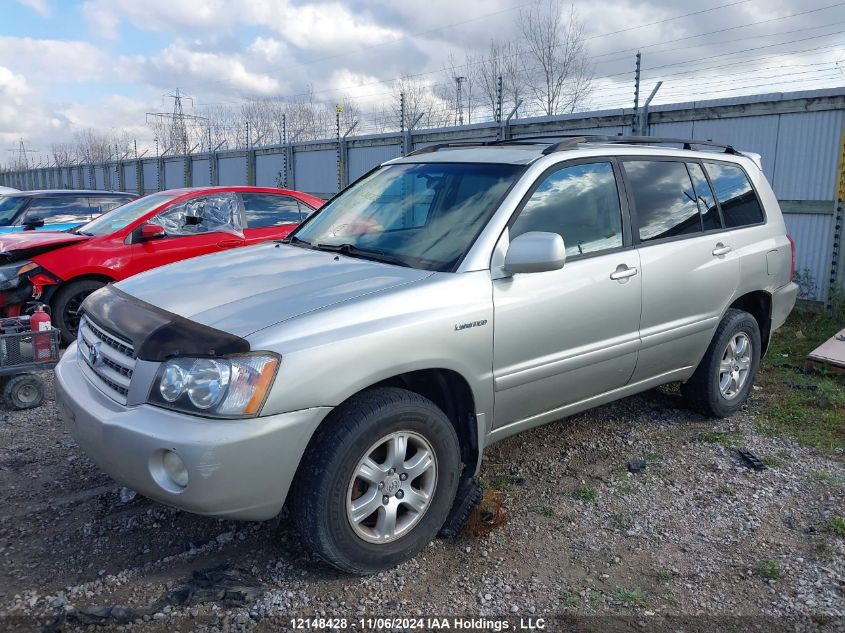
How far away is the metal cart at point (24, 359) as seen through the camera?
5152 mm

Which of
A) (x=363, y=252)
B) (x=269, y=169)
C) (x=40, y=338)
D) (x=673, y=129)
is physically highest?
(x=673, y=129)

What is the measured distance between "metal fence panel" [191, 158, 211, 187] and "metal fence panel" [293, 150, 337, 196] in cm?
686

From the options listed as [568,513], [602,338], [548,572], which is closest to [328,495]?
[548,572]

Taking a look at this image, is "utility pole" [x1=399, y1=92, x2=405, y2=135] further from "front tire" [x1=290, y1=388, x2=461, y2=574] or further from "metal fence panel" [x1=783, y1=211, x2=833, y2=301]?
"front tire" [x1=290, y1=388, x2=461, y2=574]

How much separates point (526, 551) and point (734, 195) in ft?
9.99

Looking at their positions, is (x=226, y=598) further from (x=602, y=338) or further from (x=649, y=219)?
(x=649, y=219)

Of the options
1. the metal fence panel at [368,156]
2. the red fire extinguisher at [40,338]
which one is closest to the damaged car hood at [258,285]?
the red fire extinguisher at [40,338]

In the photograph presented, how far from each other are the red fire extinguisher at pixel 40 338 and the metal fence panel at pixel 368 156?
9100 mm

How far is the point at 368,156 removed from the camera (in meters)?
14.9

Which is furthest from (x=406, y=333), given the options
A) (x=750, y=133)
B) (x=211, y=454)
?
(x=750, y=133)

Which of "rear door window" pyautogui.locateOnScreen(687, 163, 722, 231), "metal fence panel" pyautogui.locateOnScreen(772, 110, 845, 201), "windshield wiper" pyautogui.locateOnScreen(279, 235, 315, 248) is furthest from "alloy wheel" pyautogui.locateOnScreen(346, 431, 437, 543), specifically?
"metal fence panel" pyautogui.locateOnScreen(772, 110, 845, 201)

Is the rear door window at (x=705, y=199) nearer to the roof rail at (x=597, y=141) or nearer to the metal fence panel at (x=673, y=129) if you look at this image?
the roof rail at (x=597, y=141)

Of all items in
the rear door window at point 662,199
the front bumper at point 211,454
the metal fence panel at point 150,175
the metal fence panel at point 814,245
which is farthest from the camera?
the metal fence panel at point 150,175

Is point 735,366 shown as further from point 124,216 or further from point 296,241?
point 124,216
